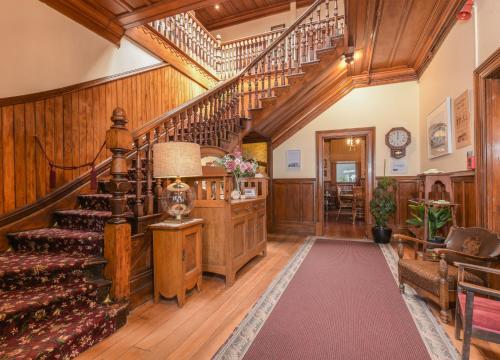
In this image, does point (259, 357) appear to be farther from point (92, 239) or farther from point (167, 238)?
point (92, 239)

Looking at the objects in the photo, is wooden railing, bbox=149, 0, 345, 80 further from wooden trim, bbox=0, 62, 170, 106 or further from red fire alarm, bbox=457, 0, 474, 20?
red fire alarm, bbox=457, 0, 474, 20

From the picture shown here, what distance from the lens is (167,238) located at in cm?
232

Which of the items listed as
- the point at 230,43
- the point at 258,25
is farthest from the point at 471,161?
the point at 258,25

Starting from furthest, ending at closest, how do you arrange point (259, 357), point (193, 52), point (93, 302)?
1. point (193, 52)
2. point (93, 302)
3. point (259, 357)

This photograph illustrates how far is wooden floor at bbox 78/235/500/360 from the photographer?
171 centimetres

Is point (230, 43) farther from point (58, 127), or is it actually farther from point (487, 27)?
point (487, 27)

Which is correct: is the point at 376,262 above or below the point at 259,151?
below

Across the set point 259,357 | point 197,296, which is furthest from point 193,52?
point 259,357

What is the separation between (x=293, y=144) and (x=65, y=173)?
13.7ft

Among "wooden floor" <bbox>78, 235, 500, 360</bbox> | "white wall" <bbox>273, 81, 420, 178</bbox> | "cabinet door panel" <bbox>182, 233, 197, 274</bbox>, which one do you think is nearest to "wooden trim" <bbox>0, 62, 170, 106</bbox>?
"cabinet door panel" <bbox>182, 233, 197, 274</bbox>

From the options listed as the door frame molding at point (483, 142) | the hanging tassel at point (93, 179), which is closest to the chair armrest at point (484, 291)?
the door frame molding at point (483, 142)

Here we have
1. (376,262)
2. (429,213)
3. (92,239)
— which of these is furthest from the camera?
(376,262)

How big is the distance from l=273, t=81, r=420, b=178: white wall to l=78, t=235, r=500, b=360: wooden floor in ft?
11.1

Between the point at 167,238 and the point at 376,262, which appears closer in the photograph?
the point at 167,238
